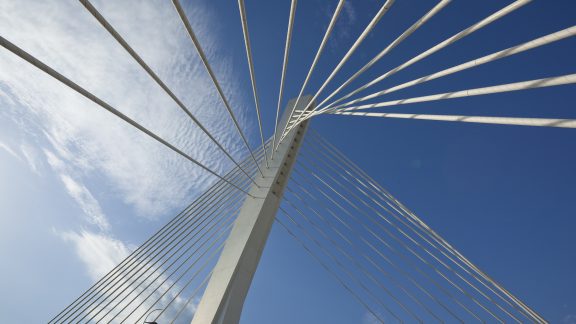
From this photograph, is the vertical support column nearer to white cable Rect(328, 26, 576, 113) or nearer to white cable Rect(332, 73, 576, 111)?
white cable Rect(328, 26, 576, 113)

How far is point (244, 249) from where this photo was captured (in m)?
4.10

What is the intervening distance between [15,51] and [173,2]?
68cm

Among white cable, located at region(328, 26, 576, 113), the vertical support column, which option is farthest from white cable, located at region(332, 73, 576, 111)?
the vertical support column

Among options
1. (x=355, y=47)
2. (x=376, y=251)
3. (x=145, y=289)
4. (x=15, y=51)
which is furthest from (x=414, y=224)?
(x=15, y=51)

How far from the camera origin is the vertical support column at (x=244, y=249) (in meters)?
3.75

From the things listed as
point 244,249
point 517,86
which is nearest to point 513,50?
point 517,86

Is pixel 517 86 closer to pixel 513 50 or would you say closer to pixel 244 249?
pixel 513 50

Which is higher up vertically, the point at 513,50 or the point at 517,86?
the point at 513,50

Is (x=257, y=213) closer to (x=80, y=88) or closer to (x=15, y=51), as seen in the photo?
(x=80, y=88)

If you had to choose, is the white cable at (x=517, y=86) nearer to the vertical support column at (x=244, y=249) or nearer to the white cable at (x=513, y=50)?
the white cable at (x=513, y=50)

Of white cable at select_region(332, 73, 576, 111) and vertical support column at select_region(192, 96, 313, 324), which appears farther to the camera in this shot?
vertical support column at select_region(192, 96, 313, 324)

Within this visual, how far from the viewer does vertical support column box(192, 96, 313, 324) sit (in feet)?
12.3

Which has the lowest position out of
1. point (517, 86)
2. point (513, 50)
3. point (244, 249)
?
point (517, 86)

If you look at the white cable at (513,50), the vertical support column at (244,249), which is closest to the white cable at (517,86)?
the white cable at (513,50)
